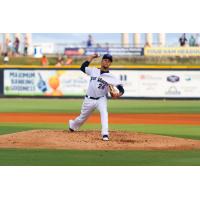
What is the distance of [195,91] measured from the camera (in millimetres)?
34812

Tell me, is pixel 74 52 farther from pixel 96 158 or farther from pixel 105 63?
pixel 96 158

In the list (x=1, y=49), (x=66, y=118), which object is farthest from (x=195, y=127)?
(x=1, y=49)

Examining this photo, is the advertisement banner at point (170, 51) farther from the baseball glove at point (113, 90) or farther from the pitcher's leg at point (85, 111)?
the baseball glove at point (113, 90)

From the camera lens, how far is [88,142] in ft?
44.0

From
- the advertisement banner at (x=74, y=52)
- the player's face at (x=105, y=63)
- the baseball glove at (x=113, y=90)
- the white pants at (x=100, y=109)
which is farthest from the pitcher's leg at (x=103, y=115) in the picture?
the advertisement banner at (x=74, y=52)

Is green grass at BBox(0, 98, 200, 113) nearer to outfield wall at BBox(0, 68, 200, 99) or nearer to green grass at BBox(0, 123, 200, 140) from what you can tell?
outfield wall at BBox(0, 68, 200, 99)

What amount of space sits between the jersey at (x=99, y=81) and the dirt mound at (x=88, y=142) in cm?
95

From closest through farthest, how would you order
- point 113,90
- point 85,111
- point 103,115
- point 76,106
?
point 113,90 → point 103,115 → point 85,111 → point 76,106

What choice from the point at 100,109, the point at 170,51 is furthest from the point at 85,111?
the point at 170,51

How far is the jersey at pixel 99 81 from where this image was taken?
534 inches

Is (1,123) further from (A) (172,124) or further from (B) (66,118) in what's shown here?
(A) (172,124)

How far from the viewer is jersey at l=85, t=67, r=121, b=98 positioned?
1357 cm

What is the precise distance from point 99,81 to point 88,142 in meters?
1.26

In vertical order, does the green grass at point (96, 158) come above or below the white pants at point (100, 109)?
below
